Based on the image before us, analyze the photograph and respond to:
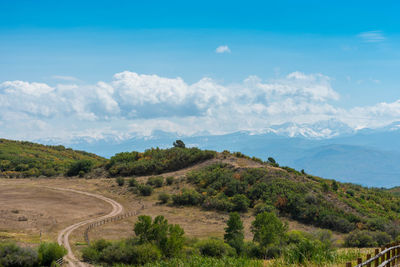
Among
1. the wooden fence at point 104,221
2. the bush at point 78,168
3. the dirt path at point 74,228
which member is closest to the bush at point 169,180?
the dirt path at point 74,228

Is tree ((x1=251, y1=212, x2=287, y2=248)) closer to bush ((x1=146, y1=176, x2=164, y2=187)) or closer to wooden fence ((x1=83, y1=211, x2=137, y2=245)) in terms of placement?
wooden fence ((x1=83, y1=211, x2=137, y2=245))

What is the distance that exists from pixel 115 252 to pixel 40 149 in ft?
321

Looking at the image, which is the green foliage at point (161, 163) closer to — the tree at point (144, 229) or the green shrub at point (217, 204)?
the green shrub at point (217, 204)

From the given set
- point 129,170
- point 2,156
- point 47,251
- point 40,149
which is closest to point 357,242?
point 47,251

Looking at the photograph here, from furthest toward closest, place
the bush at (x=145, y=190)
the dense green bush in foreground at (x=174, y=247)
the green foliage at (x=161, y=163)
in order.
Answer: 1. the green foliage at (x=161, y=163)
2. the bush at (x=145, y=190)
3. the dense green bush in foreground at (x=174, y=247)

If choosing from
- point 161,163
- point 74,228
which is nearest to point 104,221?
point 74,228

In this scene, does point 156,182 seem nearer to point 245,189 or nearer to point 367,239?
point 245,189

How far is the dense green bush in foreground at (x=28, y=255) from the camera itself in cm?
2219

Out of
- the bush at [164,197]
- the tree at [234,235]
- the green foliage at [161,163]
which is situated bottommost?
the tree at [234,235]

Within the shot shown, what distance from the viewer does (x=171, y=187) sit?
5794 cm

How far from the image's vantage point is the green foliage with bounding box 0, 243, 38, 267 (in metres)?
22.0

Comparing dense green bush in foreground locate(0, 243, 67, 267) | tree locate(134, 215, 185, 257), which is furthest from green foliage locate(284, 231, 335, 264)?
dense green bush in foreground locate(0, 243, 67, 267)

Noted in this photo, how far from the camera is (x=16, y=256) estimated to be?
875 inches

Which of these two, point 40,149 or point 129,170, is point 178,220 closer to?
point 129,170
